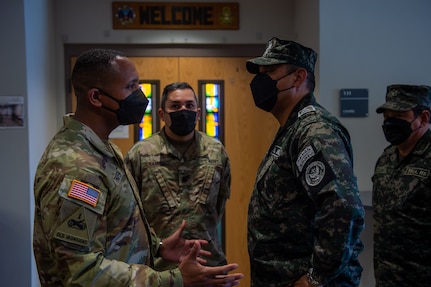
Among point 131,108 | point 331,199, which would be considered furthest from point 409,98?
point 131,108

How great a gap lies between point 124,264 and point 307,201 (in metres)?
0.70

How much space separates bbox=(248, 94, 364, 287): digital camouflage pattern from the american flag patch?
684 millimetres

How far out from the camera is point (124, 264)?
48.4 inches

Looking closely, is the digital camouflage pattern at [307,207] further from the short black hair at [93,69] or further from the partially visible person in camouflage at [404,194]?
the partially visible person in camouflage at [404,194]

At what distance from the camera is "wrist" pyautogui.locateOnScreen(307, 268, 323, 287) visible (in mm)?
1419

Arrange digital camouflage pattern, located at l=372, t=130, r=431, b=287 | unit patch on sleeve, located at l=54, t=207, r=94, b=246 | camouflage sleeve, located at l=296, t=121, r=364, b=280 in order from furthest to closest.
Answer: digital camouflage pattern, located at l=372, t=130, r=431, b=287 < camouflage sleeve, located at l=296, t=121, r=364, b=280 < unit patch on sleeve, located at l=54, t=207, r=94, b=246

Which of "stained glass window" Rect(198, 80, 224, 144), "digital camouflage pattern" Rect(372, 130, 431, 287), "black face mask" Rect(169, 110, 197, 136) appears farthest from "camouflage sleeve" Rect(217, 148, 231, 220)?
"stained glass window" Rect(198, 80, 224, 144)

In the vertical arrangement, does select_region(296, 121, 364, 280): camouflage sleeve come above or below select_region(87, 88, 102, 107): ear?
below

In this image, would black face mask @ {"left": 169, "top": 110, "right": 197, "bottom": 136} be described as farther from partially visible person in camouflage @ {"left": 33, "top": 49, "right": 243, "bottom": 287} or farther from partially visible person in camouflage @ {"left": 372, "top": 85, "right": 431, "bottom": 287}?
partially visible person in camouflage @ {"left": 372, "top": 85, "right": 431, "bottom": 287}

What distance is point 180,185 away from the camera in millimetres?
2373

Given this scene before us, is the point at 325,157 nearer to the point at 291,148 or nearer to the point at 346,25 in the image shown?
the point at 291,148

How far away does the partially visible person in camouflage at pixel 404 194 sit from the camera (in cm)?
226

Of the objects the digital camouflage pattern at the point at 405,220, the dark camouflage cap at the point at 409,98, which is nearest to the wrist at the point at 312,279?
the digital camouflage pattern at the point at 405,220

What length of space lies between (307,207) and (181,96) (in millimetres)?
A: 1154
